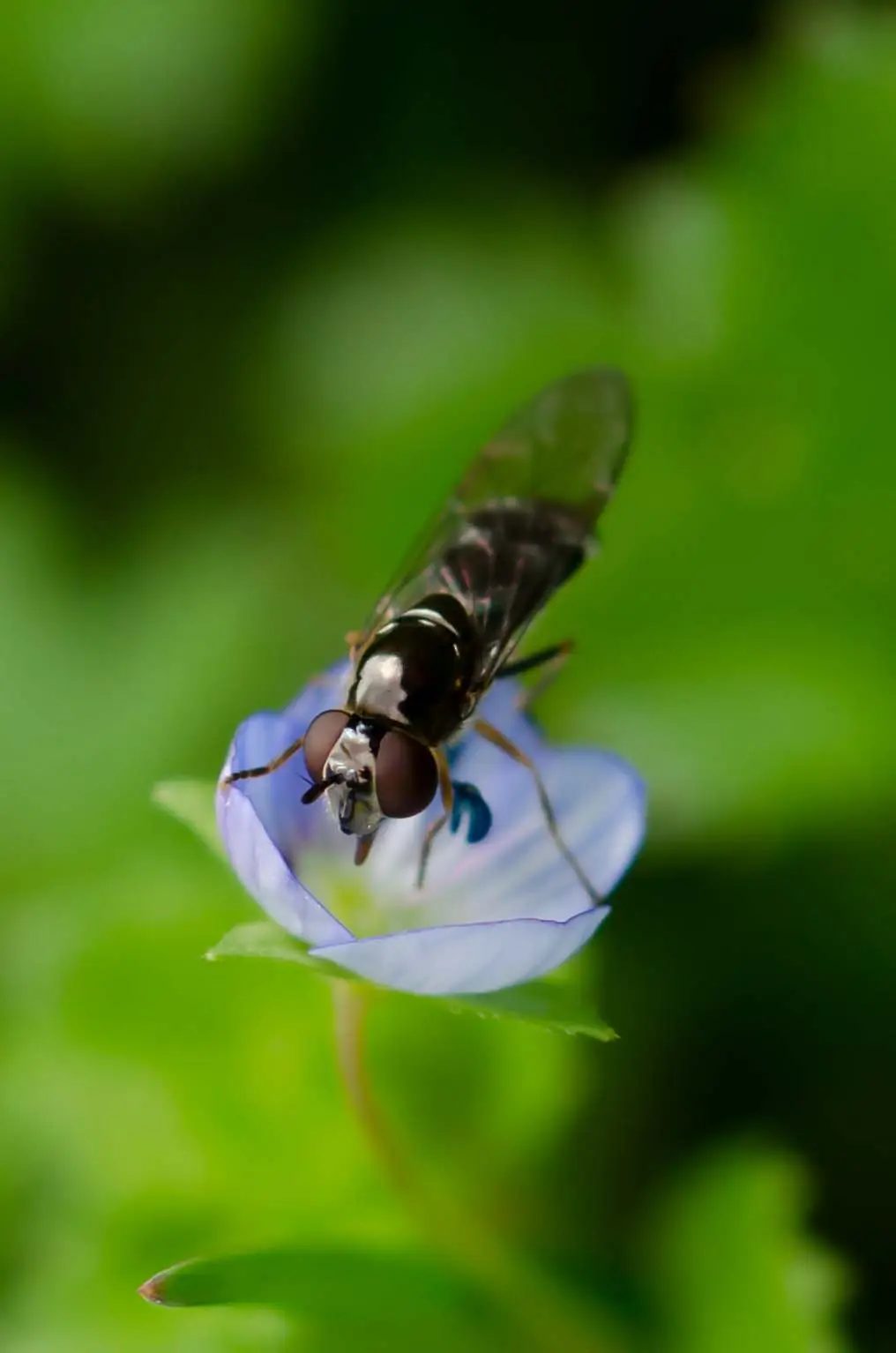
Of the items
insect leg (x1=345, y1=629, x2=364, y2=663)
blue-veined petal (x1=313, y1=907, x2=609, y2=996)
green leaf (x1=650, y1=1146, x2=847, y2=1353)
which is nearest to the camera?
blue-veined petal (x1=313, y1=907, x2=609, y2=996)

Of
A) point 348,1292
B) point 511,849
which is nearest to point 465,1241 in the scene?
point 348,1292

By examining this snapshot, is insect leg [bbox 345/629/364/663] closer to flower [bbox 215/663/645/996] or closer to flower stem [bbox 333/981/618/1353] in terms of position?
flower [bbox 215/663/645/996]

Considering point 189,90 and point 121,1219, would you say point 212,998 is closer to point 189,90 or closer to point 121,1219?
point 121,1219

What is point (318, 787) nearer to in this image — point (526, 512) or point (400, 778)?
point (400, 778)

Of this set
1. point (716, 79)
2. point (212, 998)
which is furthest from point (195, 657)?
point (716, 79)

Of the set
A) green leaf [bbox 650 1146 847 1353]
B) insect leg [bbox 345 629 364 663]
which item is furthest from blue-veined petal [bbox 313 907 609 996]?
green leaf [bbox 650 1146 847 1353]

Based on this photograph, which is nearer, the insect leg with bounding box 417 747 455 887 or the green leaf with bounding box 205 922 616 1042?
the green leaf with bounding box 205 922 616 1042

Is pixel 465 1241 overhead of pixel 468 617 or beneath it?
beneath
